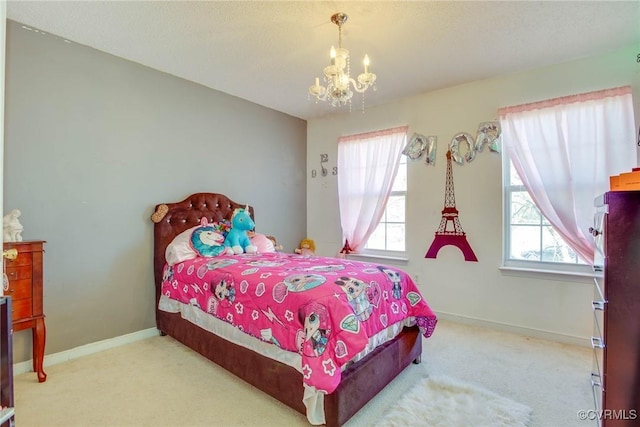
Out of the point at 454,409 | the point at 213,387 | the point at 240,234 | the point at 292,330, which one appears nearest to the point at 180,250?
the point at 240,234

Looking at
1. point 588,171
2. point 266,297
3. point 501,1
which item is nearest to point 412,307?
point 266,297

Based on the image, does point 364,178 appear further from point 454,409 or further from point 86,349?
point 86,349

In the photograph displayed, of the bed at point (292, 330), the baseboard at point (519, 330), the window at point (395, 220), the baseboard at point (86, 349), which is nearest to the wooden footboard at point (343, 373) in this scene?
the bed at point (292, 330)

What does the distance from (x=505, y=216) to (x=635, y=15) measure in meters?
1.77

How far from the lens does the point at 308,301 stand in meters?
1.75

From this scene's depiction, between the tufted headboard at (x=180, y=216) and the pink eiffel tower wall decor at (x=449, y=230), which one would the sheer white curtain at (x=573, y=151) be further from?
the tufted headboard at (x=180, y=216)

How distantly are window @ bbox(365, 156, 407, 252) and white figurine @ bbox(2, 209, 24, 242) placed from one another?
11.2 ft

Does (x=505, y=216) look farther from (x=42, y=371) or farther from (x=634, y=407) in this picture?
(x=42, y=371)

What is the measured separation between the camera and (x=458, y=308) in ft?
11.3

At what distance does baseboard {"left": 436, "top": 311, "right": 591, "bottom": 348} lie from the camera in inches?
110

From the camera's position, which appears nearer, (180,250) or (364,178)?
(180,250)

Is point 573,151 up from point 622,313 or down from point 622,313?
up

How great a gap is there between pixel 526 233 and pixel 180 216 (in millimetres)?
3509

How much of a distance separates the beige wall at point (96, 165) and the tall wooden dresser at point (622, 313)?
335 cm
